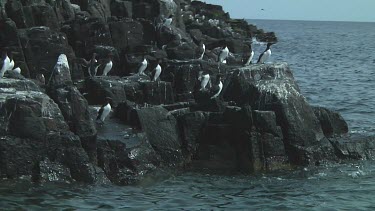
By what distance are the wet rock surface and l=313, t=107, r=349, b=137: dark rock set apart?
4 cm

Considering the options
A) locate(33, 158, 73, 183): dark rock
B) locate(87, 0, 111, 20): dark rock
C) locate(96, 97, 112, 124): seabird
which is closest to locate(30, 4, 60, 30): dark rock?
locate(87, 0, 111, 20): dark rock

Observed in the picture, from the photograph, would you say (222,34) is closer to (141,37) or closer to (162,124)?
(141,37)

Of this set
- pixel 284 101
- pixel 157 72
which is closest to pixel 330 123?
pixel 284 101

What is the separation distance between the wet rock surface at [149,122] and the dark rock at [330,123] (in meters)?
0.04

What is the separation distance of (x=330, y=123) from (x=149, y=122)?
617cm

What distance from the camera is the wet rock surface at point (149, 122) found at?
17078 mm

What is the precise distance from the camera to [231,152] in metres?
19.9

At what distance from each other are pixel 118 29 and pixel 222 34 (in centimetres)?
2393

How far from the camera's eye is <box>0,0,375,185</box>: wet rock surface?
672 inches

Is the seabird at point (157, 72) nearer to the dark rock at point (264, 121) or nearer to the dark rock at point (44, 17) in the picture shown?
the dark rock at point (264, 121)

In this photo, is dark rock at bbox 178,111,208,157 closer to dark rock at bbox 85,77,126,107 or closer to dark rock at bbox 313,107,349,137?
dark rock at bbox 85,77,126,107

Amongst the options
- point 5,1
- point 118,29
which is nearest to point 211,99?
point 118,29

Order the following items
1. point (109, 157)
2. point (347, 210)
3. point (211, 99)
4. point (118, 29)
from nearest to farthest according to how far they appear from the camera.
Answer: point (347, 210), point (109, 157), point (211, 99), point (118, 29)

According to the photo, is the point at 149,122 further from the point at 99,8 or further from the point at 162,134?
the point at 99,8
